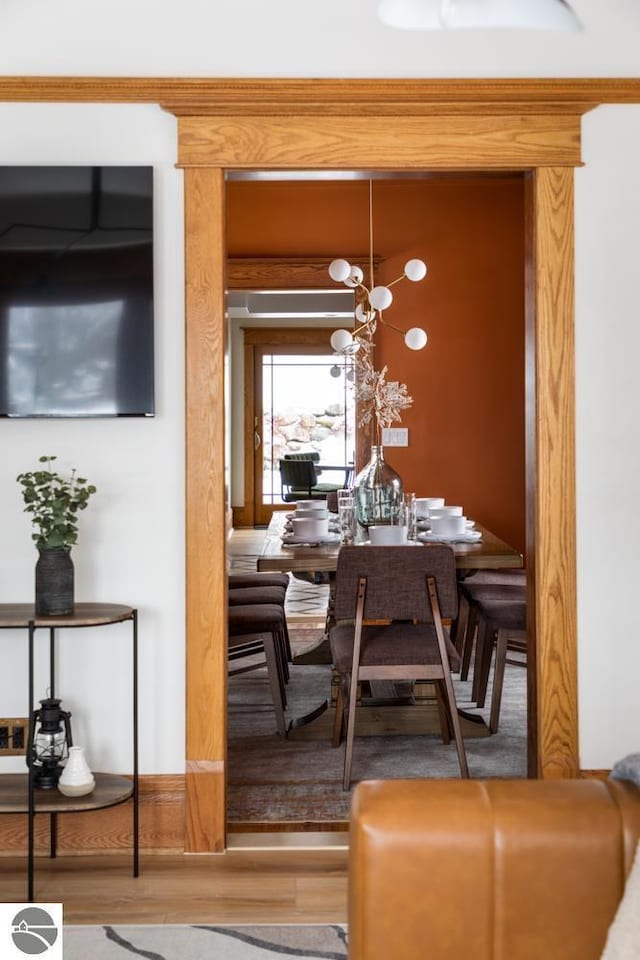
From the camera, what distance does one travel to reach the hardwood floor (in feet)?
8.96

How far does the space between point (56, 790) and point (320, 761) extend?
1294mm

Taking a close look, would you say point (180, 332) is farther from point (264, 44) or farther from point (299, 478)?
point (299, 478)

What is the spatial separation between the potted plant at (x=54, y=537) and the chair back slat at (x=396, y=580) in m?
0.99

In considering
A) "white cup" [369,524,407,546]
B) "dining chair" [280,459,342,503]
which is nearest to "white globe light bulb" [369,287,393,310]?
"white cup" [369,524,407,546]

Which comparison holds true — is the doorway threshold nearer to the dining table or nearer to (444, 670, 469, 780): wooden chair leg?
(444, 670, 469, 780): wooden chair leg

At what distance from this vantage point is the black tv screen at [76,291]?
3.11m

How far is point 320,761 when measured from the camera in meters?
3.98

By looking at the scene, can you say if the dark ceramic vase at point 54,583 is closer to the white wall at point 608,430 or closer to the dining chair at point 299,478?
the white wall at point 608,430

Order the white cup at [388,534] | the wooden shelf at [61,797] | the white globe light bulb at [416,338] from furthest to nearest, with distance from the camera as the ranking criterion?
the white globe light bulb at [416,338] → the white cup at [388,534] → the wooden shelf at [61,797]

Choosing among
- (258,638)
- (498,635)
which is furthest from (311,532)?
(498,635)

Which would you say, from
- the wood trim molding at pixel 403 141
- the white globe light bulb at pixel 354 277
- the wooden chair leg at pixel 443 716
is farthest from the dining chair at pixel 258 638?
the white globe light bulb at pixel 354 277

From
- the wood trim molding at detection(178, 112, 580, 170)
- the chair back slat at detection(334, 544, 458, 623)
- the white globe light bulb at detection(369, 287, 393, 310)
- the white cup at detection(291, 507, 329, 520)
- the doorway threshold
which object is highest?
the wood trim molding at detection(178, 112, 580, 170)

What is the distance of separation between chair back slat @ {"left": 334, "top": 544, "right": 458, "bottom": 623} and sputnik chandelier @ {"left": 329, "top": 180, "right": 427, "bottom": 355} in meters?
1.92

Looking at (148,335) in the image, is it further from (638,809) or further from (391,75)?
(638,809)
